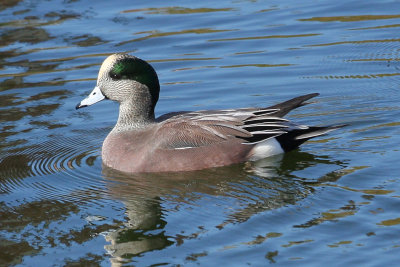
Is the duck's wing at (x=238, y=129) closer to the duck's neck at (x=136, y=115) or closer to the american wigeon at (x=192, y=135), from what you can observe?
the american wigeon at (x=192, y=135)

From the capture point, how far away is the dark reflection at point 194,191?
22.3 feet

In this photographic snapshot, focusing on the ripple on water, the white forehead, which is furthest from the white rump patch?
the white forehead

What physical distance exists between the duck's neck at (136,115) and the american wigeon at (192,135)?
0.04ft

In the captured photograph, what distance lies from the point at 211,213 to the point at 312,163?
157cm

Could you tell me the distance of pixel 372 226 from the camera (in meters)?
6.52

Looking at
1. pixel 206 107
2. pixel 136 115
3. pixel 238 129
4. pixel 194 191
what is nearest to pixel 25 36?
pixel 206 107

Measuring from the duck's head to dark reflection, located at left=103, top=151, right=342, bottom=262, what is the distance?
82 centimetres

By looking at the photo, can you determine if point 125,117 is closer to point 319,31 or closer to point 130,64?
point 130,64

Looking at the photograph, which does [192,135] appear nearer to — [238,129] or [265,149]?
[238,129]

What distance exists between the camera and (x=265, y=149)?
8.55 metres

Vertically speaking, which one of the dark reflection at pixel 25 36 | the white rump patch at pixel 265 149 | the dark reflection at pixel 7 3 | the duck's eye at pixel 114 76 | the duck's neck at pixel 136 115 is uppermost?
the dark reflection at pixel 7 3

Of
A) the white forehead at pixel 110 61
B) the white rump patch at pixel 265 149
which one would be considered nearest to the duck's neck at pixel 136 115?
the white forehead at pixel 110 61

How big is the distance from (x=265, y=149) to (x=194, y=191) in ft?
3.62

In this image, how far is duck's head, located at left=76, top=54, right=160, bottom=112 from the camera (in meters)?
8.79
